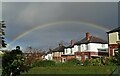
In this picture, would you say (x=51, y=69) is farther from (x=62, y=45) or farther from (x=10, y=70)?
(x=62, y=45)

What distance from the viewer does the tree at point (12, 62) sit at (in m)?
14.2

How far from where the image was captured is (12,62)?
14250 millimetres

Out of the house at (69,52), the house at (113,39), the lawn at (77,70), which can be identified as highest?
the house at (113,39)

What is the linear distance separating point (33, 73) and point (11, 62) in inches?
846

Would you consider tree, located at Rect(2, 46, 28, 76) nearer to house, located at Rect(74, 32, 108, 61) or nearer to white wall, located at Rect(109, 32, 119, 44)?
white wall, located at Rect(109, 32, 119, 44)

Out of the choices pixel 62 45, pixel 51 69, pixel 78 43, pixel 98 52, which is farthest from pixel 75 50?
pixel 51 69

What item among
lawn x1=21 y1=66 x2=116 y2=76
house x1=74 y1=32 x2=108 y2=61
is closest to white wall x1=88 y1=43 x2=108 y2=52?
house x1=74 y1=32 x2=108 y2=61

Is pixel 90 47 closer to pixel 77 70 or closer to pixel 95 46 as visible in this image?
pixel 95 46

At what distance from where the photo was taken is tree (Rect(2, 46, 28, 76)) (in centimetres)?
1423

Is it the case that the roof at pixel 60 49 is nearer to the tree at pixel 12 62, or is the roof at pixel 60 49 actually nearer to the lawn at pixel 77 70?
the lawn at pixel 77 70

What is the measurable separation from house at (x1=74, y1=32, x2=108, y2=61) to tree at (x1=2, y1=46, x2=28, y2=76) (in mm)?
→ 56433

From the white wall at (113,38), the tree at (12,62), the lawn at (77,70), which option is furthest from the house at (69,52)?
the tree at (12,62)

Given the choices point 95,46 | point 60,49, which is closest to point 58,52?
point 60,49

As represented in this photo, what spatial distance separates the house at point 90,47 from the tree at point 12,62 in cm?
5643
